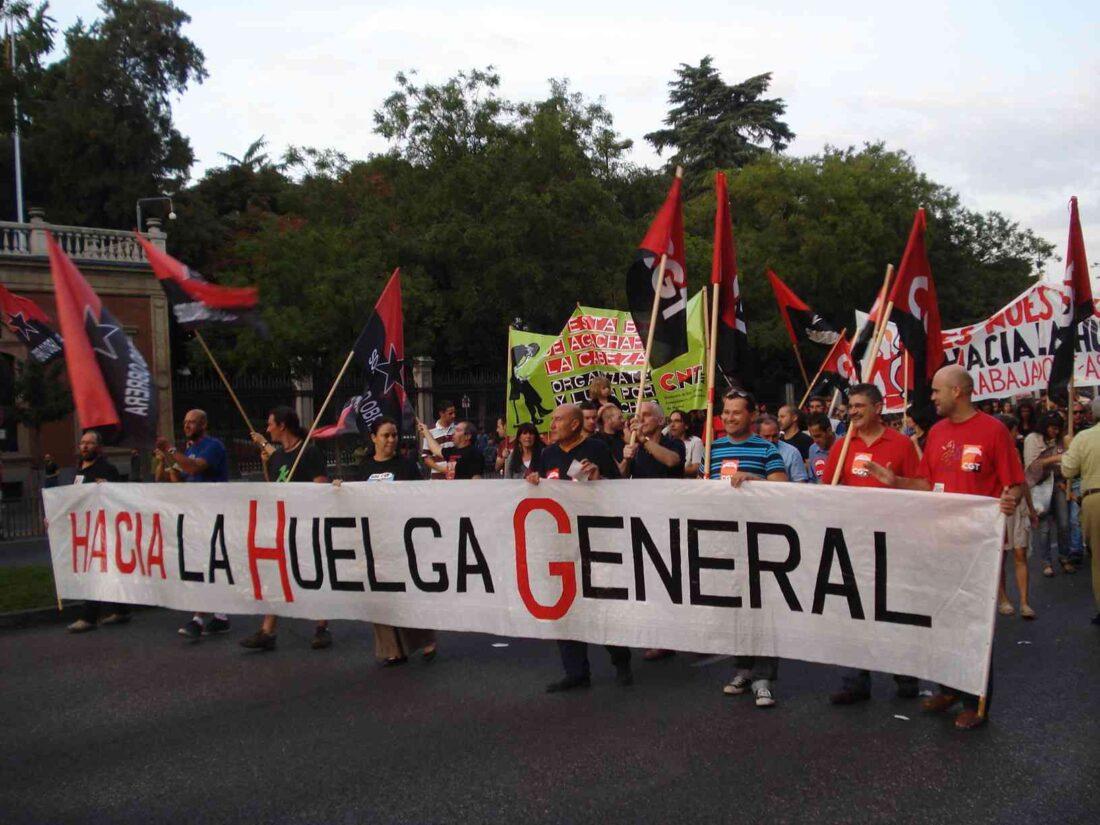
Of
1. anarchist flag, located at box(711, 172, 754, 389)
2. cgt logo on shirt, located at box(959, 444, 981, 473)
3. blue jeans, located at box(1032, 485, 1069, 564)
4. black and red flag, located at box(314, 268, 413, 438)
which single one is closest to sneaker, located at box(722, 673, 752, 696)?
cgt logo on shirt, located at box(959, 444, 981, 473)

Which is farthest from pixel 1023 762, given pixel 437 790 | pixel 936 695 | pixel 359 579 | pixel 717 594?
pixel 359 579

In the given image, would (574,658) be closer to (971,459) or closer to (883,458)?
(883,458)

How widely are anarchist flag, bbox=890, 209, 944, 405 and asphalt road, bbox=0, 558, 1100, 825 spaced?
1895 millimetres

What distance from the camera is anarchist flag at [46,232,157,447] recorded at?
7.64 metres

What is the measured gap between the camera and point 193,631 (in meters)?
8.82

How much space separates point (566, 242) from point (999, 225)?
2790 cm

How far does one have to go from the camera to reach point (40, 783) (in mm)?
5340

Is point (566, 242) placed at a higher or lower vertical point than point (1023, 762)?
higher

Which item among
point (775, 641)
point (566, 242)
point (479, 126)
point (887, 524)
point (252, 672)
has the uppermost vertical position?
point (479, 126)

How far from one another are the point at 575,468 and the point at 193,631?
3.70 m

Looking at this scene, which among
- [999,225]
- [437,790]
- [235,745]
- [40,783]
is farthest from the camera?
[999,225]

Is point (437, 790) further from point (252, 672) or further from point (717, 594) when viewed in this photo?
point (252, 672)

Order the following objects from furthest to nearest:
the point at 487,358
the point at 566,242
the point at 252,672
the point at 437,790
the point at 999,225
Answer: the point at 999,225
the point at 487,358
the point at 566,242
the point at 252,672
the point at 437,790

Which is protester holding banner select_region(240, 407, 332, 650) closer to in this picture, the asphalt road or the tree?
the asphalt road
